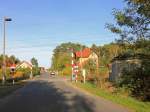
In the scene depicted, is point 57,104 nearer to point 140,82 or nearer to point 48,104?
point 48,104

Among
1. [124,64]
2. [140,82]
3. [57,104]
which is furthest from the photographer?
[124,64]

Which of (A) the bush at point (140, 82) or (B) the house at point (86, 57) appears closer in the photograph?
(A) the bush at point (140, 82)

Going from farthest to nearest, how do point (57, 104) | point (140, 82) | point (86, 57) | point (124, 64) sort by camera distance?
point (86, 57) → point (124, 64) → point (140, 82) → point (57, 104)

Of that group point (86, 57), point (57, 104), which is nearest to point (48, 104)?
point (57, 104)

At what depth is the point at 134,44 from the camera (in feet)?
69.2

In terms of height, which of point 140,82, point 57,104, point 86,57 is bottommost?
point 57,104

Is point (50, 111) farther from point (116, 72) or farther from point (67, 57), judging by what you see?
point (67, 57)

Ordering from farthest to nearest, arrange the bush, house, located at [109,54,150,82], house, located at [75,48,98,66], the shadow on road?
house, located at [75,48,98,66], house, located at [109,54,150,82], the bush, the shadow on road

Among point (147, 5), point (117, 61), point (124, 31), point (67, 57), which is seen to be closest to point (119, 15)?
point (124, 31)

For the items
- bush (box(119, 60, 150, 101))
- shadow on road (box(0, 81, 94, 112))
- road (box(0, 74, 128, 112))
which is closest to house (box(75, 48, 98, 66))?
bush (box(119, 60, 150, 101))

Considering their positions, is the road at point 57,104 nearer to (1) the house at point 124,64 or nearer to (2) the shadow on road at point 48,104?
(2) the shadow on road at point 48,104

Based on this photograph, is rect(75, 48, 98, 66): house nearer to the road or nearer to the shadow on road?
the road

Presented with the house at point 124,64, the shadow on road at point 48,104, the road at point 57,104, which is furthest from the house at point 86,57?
the shadow on road at point 48,104

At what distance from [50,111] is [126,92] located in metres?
14.8
